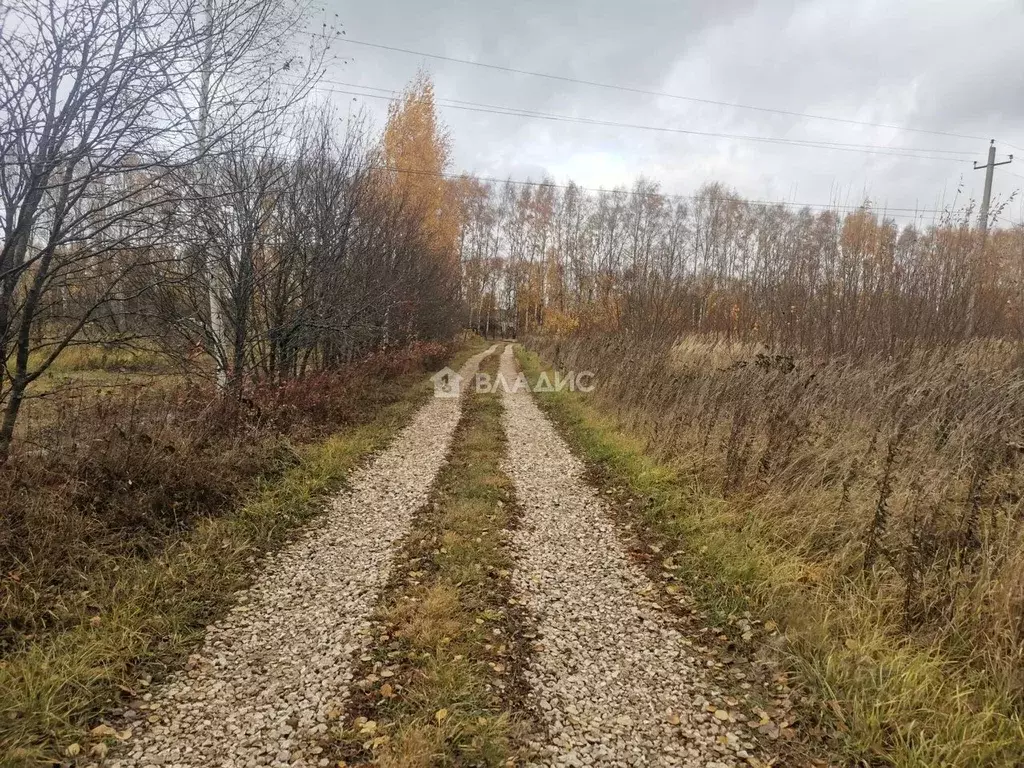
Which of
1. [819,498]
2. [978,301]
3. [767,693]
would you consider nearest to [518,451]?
[819,498]

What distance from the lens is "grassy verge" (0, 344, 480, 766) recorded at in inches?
97.0

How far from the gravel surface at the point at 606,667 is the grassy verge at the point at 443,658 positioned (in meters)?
0.19

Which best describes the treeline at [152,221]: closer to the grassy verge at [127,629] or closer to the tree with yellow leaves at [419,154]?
the grassy verge at [127,629]

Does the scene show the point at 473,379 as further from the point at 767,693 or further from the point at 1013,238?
the point at 767,693

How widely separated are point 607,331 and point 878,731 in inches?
649

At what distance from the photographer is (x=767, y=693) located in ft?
9.66

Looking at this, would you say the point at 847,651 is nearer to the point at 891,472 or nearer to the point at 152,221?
the point at 891,472

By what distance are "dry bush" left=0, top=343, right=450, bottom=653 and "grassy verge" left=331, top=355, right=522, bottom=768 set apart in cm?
200

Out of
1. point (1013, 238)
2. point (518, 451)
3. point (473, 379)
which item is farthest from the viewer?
point (473, 379)

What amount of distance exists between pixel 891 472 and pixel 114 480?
6660 millimetres

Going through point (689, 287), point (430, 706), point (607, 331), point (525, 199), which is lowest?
point (430, 706)

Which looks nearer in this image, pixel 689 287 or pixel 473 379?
pixel 689 287

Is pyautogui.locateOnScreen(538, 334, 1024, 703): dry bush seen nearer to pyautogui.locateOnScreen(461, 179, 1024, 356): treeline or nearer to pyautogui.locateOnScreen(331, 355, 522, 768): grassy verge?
pyautogui.locateOnScreen(461, 179, 1024, 356): treeline

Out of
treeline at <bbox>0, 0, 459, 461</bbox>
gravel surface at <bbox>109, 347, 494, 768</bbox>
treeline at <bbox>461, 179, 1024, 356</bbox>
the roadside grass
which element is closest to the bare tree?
treeline at <bbox>0, 0, 459, 461</bbox>
